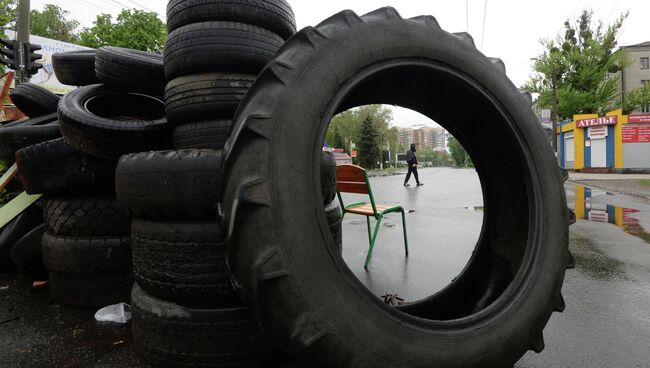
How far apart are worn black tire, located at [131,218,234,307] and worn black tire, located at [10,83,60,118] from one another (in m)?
3.32

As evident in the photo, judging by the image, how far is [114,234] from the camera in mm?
2498

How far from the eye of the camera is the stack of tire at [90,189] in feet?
7.92

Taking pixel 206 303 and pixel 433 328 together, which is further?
pixel 206 303

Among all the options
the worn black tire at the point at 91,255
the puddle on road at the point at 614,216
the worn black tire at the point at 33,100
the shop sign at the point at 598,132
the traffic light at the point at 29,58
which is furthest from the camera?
the shop sign at the point at 598,132

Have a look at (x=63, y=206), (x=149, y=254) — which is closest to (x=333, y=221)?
(x=149, y=254)

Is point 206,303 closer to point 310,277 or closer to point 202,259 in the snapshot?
point 202,259

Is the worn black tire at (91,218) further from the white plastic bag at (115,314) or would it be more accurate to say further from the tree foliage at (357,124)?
the tree foliage at (357,124)

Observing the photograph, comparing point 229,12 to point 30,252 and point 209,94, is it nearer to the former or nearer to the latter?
point 209,94

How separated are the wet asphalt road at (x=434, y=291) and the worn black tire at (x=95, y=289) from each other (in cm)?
8

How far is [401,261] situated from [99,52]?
3230 mm

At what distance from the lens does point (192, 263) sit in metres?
1.60

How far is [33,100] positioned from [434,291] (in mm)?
4407

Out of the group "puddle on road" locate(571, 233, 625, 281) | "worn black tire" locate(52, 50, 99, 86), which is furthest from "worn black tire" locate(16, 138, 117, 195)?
"puddle on road" locate(571, 233, 625, 281)

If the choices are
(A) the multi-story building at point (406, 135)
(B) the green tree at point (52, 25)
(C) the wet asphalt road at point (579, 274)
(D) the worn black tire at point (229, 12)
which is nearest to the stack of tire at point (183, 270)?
(D) the worn black tire at point (229, 12)
